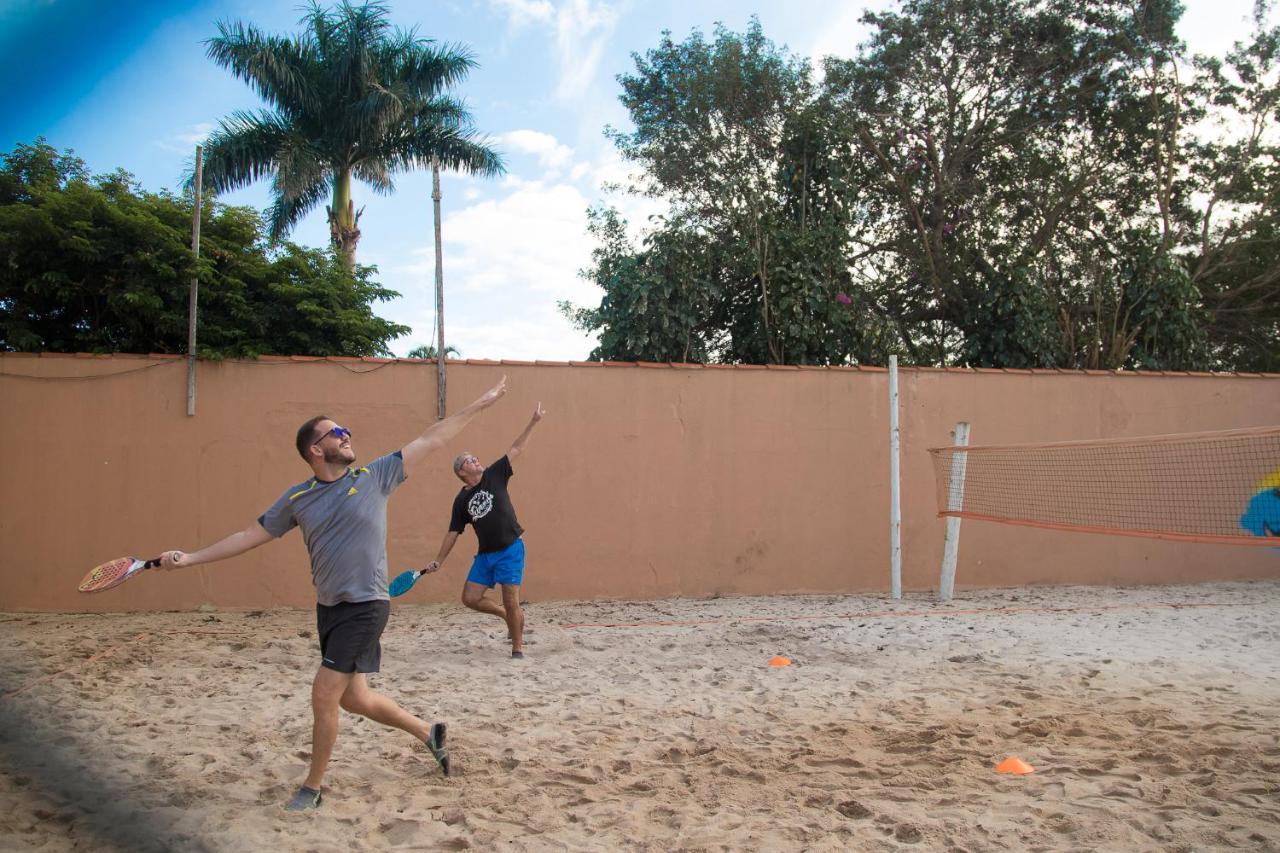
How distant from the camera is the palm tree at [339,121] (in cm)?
1812

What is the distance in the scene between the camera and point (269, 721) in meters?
5.16

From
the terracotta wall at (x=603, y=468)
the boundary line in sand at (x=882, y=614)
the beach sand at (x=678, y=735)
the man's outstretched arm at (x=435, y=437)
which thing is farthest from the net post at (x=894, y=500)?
the man's outstretched arm at (x=435, y=437)

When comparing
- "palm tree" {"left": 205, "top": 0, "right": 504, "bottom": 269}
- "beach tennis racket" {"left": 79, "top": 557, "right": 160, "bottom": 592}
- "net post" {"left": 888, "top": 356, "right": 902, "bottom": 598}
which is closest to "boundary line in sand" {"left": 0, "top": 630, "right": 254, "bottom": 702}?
"beach tennis racket" {"left": 79, "top": 557, "right": 160, "bottom": 592}

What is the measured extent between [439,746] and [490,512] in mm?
2647

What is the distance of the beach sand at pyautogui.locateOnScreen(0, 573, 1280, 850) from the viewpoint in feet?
11.9

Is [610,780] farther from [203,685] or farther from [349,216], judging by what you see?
[349,216]

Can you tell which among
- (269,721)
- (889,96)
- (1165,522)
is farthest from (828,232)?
(269,721)

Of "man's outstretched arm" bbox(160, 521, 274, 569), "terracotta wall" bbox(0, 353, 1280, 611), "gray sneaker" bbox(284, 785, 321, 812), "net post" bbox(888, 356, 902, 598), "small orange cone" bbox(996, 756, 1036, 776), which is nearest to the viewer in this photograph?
"man's outstretched arm" bbox(160, 521, 274, 569)

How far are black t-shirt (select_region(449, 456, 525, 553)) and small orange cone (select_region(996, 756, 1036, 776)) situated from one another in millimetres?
3620

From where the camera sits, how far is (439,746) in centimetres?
426

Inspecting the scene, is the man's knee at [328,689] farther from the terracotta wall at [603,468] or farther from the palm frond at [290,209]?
the palm frond at [290,209]

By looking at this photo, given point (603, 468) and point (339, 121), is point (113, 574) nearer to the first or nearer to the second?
point (603, 468)

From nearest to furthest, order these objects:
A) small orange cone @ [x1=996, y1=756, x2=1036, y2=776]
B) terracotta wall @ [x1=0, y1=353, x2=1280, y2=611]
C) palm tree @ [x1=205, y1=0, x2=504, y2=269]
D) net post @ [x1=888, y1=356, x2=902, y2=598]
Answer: small orange cone @ [x1=996, y1=756, x2=1036, y2=776] → terracotta wall @ [x1=0, y1=353, x2=1280, y2=611] → net post @ [x1=888, y1=356, x2=902, y2=598] → palm tree @ [x1=205, y1=0, x2=504, y2=269]

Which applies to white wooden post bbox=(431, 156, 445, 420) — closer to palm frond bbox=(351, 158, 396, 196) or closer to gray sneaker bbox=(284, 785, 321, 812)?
gray sneaker bbox=(284, 785, 321, 812)
